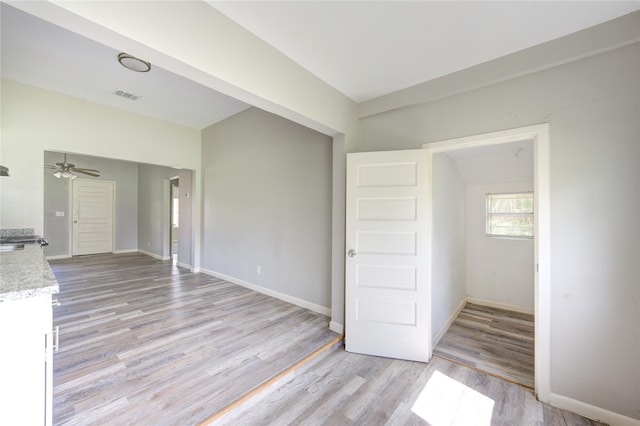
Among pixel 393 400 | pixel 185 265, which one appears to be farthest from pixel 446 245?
pixel 185 265

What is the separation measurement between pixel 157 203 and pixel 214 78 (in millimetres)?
6423

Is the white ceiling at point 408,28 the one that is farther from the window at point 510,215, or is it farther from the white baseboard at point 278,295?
the white baseboard at point 278,295

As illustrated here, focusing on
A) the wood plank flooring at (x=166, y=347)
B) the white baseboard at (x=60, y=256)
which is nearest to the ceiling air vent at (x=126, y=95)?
the wood plank flooring at (x=166, y=347)

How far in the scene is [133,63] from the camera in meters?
2.70

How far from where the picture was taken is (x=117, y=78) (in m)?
3.15

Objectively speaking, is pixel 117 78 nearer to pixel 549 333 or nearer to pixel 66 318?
pixel 66 318

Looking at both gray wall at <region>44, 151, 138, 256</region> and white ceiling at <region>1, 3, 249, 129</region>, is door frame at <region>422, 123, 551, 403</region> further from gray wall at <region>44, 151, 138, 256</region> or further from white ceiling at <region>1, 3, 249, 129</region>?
gray wall at <region>44, 151, 138, 256</region>

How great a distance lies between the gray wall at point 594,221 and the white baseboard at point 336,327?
69.4 inches

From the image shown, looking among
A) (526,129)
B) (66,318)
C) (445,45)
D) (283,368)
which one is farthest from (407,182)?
(66,318)

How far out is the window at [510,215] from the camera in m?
3.79

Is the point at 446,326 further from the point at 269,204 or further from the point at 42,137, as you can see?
the point at 42,137

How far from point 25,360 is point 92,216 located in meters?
8.05

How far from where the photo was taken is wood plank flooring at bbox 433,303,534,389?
91.4 inches

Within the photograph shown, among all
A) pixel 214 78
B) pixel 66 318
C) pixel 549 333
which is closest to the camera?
pixel 214 78
